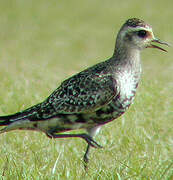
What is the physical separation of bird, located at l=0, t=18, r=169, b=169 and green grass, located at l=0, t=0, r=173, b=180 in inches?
15.9

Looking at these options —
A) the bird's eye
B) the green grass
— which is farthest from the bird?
the green grass

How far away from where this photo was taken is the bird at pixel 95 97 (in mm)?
6875

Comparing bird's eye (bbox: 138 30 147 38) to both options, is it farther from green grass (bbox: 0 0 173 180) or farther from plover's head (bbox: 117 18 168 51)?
green grass (bbox: 0 0 173 180)

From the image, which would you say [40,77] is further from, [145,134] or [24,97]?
[145,134]

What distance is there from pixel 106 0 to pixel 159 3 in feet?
9.18

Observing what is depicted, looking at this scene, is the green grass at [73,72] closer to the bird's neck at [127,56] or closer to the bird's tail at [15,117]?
the bird's tail at [15,117]

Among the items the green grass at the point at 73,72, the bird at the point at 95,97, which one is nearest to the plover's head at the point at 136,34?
the bird at the point at 95,97

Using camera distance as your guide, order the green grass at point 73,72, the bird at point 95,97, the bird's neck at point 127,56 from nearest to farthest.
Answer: the green grass at point 73,72, the bird at point 95,97, the bird's neck at point 127,56

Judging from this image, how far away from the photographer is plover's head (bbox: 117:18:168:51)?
7.23 m

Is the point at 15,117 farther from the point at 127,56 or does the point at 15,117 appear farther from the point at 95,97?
the point at 127,56

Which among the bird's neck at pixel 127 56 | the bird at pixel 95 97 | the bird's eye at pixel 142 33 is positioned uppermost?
the bird's eye at pixel 142 33

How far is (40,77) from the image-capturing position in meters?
13.0

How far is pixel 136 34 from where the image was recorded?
726 cm

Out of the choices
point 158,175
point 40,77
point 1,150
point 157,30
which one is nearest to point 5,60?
point 40,77
